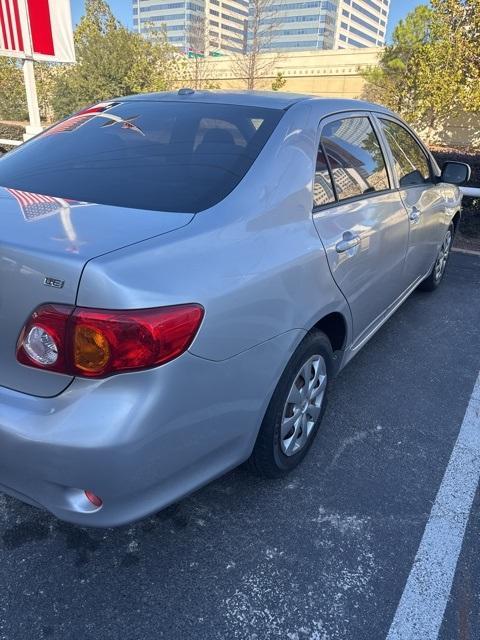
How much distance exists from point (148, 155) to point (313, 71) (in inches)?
1379

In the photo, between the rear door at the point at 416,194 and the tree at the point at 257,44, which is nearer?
the rear door at the point at 416,194

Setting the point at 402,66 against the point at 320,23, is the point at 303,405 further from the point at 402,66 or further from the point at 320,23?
the point at 320,23

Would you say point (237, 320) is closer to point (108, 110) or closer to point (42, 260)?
point (42, 260)

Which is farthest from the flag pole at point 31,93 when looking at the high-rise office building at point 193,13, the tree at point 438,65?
the high-rise office building at point 193,13

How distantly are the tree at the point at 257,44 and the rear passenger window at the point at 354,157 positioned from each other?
27.1 m

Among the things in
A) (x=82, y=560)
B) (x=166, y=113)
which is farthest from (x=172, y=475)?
(x=166, y=113)

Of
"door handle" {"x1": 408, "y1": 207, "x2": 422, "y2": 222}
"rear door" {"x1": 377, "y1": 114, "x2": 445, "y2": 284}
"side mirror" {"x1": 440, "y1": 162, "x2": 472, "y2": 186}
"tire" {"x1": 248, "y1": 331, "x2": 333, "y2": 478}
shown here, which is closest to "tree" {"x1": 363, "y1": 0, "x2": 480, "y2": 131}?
"side mirror" {"x1": 440, "y1": 162, "x2": 472, "y2": 186}

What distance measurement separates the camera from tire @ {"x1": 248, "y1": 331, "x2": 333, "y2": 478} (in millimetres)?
2096

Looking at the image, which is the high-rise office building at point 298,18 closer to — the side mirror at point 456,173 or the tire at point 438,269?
the tire at point 438,269

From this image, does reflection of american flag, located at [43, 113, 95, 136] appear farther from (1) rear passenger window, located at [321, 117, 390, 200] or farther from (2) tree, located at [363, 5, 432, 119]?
(2) tree, located at [363, 5, 432, 119]

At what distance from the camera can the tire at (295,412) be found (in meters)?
2.10

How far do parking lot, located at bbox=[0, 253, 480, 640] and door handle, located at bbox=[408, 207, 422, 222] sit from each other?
143 cm

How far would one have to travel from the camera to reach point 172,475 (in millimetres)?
1654

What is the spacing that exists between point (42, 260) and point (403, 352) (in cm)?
299
